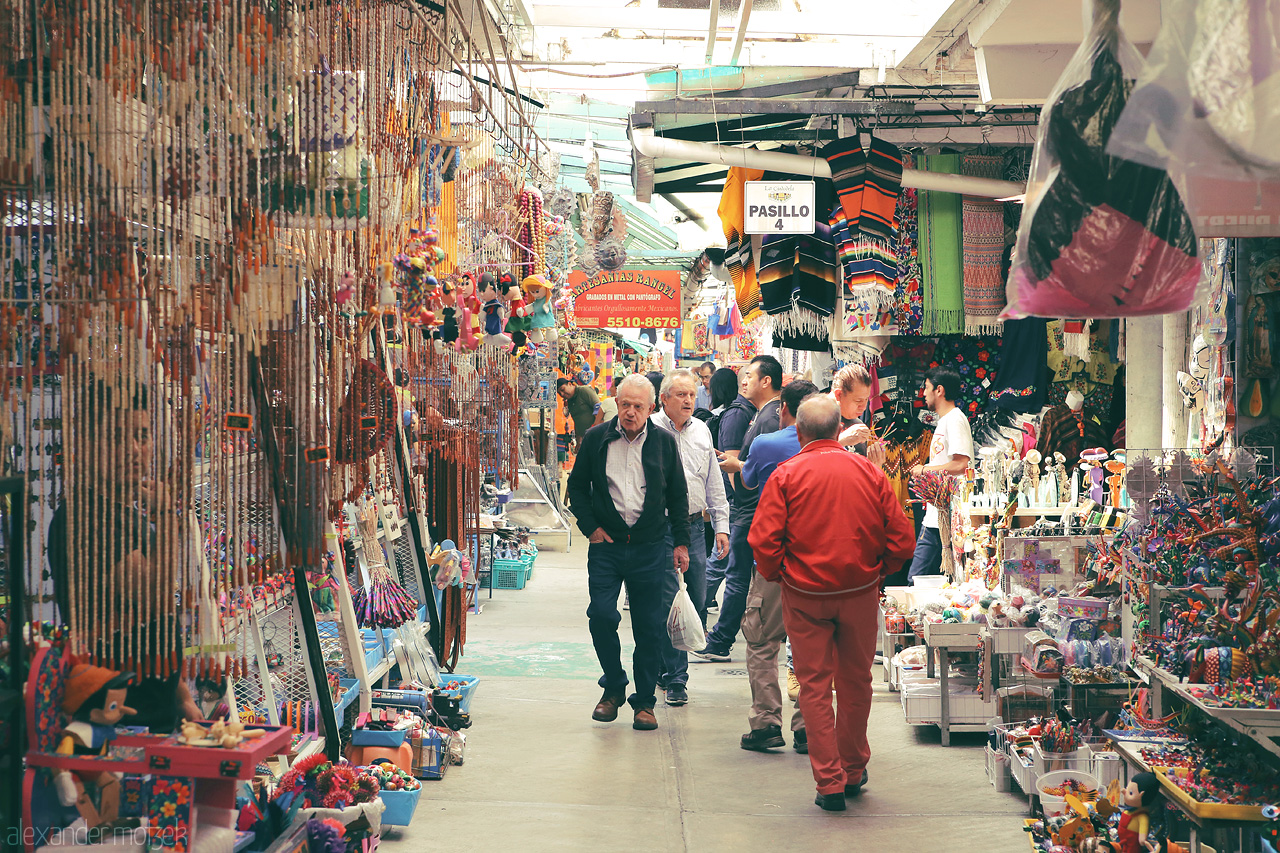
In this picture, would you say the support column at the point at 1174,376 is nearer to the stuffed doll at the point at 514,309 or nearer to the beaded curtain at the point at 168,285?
the stuffed doll at the point at 514,309

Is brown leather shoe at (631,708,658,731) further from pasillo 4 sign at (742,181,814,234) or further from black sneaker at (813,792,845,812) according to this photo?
pasillo 4 sign at (742,181,814,234)

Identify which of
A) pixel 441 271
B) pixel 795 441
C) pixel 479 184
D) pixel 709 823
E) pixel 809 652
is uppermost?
pixel 479 184

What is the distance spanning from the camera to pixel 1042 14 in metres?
5.04

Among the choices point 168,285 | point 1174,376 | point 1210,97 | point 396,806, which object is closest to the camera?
point 1210,97

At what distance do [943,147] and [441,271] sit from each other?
486cm

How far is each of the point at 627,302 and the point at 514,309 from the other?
10.9 metres

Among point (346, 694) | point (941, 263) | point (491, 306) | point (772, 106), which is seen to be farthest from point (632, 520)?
point (941, 263)

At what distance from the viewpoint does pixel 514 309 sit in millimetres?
5148

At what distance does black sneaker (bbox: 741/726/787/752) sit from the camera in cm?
538

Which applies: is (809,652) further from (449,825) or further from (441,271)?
(441,271)

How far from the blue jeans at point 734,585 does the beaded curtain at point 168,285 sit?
385 cm

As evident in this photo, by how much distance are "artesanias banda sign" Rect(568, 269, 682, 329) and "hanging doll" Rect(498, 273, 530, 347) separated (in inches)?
411

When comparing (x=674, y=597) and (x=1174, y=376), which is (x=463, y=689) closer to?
(x=674, y=597)

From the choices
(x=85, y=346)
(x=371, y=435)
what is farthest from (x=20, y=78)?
(x=371, y=435)
